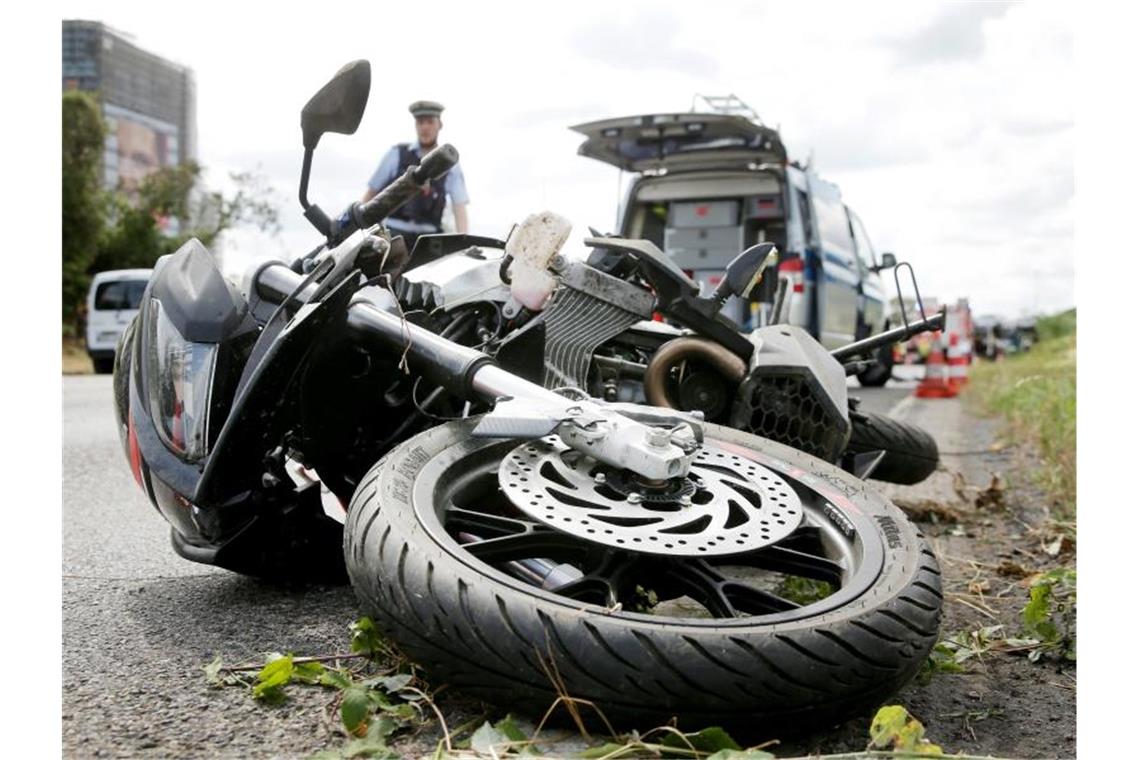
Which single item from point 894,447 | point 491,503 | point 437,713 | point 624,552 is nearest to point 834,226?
point 894,447

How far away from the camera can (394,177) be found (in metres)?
4.46

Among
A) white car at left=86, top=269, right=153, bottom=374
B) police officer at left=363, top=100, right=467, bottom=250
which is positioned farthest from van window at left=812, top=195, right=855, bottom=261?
white car at left=86, top=269, right=153, bottom=374

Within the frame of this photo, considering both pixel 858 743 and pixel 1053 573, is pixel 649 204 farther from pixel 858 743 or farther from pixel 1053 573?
pixel 858 743

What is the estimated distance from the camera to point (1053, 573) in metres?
3.10

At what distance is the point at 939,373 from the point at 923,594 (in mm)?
10628

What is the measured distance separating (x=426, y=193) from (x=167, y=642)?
2.28 metres

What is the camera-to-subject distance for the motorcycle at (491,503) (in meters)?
1.74

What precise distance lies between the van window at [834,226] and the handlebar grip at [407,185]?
280 inches

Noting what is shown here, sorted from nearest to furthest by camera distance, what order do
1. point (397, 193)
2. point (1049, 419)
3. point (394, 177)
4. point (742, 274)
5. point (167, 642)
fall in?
point (167, 642) < point (397, 193) < point (742, 274) < point (394, 177) < point (1049, 419)

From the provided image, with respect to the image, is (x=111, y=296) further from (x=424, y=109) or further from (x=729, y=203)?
(x=424, y=109)

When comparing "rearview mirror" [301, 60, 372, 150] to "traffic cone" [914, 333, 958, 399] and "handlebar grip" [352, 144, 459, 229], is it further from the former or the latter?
"traffic cone" [914, 333, 958, 399]

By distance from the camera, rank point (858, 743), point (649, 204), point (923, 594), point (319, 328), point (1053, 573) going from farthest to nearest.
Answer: point (649, 204) → point (1053, 573) → point (319, 328) → point (923, 594) → point (858, 743)

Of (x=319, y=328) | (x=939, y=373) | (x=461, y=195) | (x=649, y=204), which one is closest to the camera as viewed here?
(x=319, y=328)
